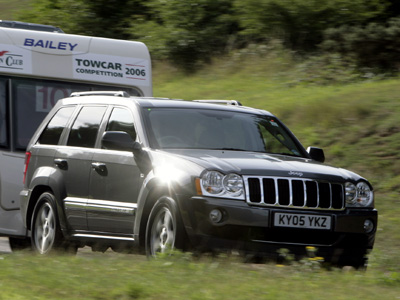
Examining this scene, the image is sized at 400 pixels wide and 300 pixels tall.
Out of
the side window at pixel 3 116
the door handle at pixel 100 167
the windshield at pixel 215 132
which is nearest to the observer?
the windshield at pixel 215 132

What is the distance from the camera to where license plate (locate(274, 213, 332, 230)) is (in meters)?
7.20

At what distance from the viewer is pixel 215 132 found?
855 centimetres

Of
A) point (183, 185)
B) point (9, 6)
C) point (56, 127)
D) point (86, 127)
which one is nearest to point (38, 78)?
point (56, 127)

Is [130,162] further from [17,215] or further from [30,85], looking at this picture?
[30,85]

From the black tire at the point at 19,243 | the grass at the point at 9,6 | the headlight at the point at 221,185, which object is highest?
the grass at the point at 9,6

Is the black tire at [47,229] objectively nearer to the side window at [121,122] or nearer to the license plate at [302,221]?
the side window at [121,122]

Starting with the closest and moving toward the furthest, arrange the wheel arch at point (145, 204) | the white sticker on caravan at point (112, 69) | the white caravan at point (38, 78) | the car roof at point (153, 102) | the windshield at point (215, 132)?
the wheel arch at point (145, 204) < the windshield at point (215, 132) < the car roof at point (153, 102) < the white caravan at point (38, 78) < the white sticker on caravan at point (112, 69)

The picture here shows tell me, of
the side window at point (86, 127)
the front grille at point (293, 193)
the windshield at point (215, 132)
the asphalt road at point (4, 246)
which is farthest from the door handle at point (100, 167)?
the asphalt road at point (4, 246)

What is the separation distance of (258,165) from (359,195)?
3.08 feet

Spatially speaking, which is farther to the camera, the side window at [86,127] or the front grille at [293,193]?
the side window at [86,127]

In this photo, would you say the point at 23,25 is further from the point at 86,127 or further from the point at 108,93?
the point at 86,127

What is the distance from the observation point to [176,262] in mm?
6598

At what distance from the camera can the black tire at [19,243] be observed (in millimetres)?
11539

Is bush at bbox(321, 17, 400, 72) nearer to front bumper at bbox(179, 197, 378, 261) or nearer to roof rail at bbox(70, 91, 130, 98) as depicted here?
roof rail at bbox(70, 91, 130, 98)
